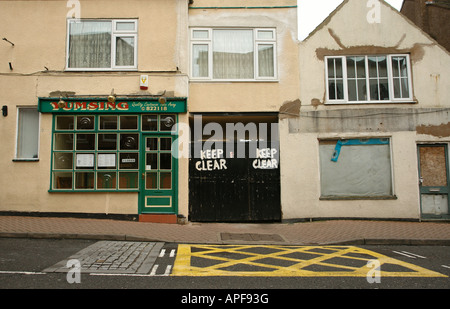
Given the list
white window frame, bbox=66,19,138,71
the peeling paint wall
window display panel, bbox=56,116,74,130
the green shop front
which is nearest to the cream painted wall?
the peeling paint wall

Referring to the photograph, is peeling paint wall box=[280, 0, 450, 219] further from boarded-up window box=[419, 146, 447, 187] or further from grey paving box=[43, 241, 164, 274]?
grey paving box=[43, 241, 164, 274]

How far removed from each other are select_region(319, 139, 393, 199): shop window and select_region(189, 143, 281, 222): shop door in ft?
5.84

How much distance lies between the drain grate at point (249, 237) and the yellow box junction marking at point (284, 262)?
0.70 m

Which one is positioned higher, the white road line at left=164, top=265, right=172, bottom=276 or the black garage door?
the black garage door

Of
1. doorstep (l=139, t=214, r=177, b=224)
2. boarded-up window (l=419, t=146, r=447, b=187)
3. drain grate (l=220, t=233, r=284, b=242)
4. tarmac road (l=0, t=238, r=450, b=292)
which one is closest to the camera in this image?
tarmac road (l=0, t=238, r=450, b=292)

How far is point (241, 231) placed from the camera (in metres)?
9.91

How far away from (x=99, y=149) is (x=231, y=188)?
4448 millimetres

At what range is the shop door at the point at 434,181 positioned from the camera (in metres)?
11.4

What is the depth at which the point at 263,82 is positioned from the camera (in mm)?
11719

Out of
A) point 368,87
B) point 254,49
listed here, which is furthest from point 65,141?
point 368,87

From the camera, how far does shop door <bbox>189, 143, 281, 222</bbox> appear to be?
11.3 metres

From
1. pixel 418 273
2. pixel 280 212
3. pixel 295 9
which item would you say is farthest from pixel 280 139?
pixel 418 273

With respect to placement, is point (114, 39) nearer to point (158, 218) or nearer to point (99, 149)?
point (99, 149)

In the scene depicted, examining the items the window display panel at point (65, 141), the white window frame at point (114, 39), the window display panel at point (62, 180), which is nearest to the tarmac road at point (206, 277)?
the window display panel at point (62, 180)
